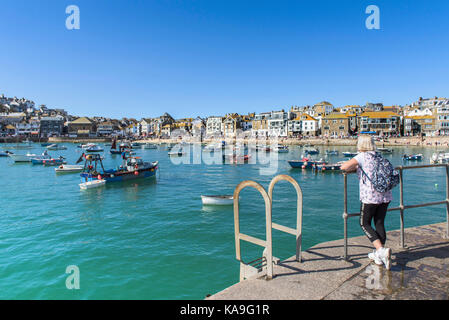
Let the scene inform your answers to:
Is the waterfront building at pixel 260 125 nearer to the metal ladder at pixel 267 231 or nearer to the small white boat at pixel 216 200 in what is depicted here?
the small white boat at pixel 216 200

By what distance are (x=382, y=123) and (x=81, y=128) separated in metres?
158

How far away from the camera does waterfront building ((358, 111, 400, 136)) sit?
105 meters

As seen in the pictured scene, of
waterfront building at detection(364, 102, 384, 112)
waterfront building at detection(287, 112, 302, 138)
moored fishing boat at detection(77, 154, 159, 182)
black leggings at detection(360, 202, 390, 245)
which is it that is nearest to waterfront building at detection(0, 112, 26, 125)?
waterfront building at detection(287, 112, 302, 138)

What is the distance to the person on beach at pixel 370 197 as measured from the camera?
4.75 m

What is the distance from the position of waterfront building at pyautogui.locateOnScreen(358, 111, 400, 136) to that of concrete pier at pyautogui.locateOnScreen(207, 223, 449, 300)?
112 metres

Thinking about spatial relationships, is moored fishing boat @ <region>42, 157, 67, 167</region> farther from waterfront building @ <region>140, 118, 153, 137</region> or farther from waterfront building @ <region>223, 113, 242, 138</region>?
waterfront building @ <region>140, 118, 153, 137</region>

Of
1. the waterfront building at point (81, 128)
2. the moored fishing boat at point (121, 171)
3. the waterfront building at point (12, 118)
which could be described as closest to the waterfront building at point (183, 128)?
the waterfront building at point (81, 128)

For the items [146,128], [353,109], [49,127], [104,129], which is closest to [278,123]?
[353,109]

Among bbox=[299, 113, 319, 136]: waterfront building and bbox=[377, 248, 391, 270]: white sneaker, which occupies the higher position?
bbox=[299, 113, 319, 136]: waterfront building

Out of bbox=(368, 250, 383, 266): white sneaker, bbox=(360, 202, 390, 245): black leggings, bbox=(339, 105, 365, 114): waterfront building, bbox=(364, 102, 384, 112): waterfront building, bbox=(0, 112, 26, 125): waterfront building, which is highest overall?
bbox=(0, 112, 26, 125): waterfront building

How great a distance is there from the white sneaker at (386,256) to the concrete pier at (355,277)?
0.39 ft

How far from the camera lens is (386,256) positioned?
4.80 meters
